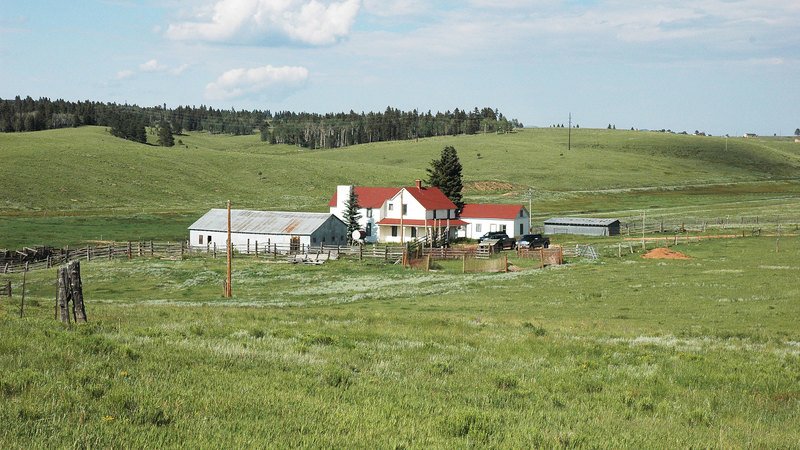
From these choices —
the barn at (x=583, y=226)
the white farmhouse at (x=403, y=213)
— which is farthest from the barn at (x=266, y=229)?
the barn at (x=583, y=226)

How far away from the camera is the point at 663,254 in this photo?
201 feet

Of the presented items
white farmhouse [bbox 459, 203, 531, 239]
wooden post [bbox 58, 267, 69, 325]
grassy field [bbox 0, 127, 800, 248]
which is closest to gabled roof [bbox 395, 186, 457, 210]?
white farmhouse [bbox 459, 203, 531, 239]

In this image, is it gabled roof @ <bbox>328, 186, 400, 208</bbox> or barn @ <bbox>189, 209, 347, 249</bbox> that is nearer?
barn @ <bbox>189, 209, 347, 249</bbox>

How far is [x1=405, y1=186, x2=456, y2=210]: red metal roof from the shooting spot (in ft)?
289

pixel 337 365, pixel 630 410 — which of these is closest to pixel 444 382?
pixel 337 365

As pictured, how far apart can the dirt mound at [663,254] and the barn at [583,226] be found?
2715cm

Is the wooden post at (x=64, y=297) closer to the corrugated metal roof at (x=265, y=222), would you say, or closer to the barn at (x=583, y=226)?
the corrugated metal roof at (x=265, y=222)

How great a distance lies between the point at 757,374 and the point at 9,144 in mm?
154701

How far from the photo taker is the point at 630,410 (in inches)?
486

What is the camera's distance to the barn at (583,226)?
297 feet

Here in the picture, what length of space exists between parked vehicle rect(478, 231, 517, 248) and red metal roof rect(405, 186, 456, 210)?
7458 millimetres

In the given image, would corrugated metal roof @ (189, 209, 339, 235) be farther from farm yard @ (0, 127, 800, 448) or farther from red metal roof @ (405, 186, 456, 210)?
red metal roof @ (405, 186, 456, 210)

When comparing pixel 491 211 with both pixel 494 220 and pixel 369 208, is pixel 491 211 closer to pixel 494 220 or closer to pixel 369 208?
pixel 494 220

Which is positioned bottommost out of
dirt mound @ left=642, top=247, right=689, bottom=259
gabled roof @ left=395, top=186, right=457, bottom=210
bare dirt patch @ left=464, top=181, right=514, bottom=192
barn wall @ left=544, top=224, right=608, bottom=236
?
dirt mound @ left=642, top=247, right=689, bottom=259
